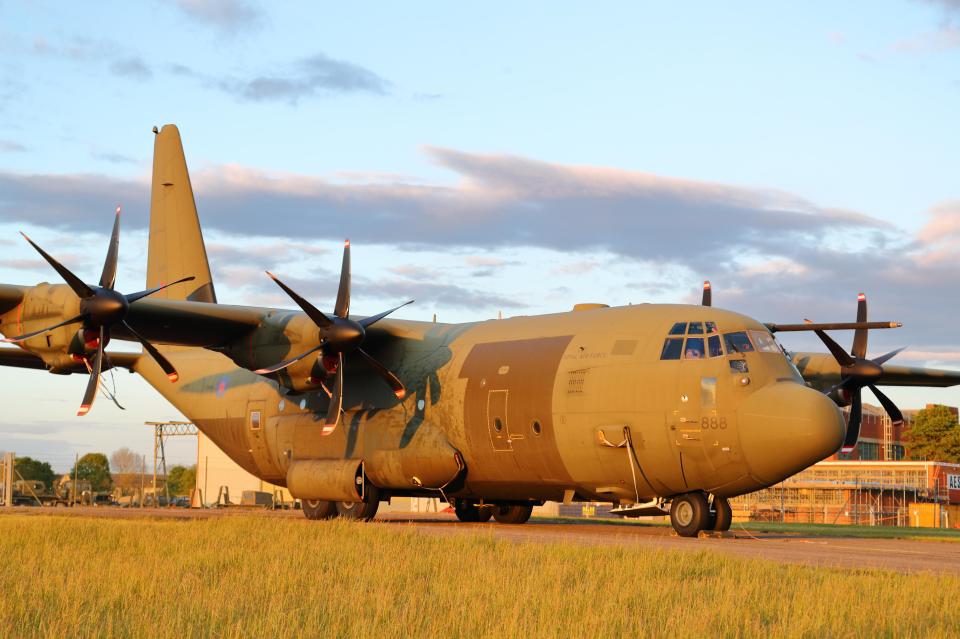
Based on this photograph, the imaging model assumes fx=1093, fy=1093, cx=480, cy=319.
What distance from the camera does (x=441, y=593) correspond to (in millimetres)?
12758

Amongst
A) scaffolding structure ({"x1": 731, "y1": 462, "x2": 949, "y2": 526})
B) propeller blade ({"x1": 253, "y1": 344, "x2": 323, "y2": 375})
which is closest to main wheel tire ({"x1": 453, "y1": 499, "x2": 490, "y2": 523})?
propeller blade ({"x1": 253, "y1": 344, "x2": 323, "y2": 375})

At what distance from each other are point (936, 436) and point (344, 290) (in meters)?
68.9

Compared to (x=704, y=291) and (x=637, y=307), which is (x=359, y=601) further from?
(x=704, y=291)

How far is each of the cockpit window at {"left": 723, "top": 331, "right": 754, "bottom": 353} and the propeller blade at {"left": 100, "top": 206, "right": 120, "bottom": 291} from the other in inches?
529

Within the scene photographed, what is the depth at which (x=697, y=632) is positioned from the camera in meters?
10.4

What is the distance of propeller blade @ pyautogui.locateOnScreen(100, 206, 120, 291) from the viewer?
24.5 meters

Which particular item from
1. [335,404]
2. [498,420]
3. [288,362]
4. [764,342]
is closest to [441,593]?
[764,342]

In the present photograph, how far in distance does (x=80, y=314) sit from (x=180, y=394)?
29.3ft

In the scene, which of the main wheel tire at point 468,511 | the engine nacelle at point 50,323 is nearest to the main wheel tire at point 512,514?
the main wheel tire at point 468,511

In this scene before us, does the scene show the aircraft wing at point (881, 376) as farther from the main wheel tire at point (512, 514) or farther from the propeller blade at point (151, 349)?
the propeller blade at point (151, 349)

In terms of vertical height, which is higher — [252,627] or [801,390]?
[801,390]

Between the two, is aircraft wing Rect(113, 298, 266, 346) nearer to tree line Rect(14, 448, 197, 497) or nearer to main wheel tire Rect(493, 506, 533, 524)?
main wheel tire Rect(493, 506, 533, 524)

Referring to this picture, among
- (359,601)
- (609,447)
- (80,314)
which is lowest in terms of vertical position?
(359,601)

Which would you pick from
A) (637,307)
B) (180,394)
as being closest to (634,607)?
(637,307)
